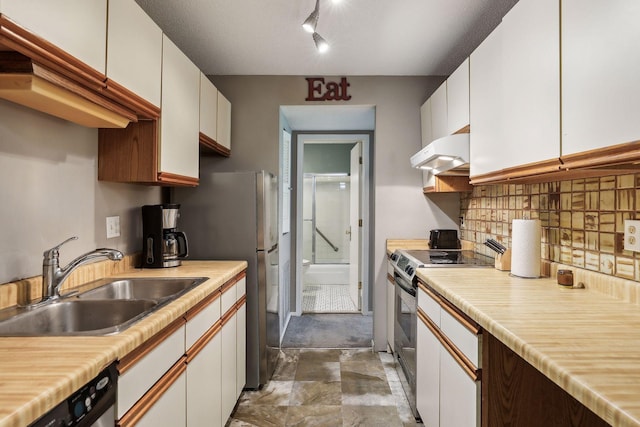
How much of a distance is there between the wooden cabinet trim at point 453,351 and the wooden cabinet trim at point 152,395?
1079mm

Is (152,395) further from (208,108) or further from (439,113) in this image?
(439,113)

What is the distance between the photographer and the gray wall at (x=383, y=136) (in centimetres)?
309

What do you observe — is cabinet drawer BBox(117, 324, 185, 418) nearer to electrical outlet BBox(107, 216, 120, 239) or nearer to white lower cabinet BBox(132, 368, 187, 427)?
white lower cabinet BBox(132, 368, 187, 427)

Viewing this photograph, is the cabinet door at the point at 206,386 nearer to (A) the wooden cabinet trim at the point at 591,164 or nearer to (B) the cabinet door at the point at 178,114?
(B) the cabinet door at the point at 178,114

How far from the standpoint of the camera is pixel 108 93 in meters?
1.40

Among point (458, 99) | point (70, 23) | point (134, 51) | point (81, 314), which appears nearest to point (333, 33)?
point (458, 99)

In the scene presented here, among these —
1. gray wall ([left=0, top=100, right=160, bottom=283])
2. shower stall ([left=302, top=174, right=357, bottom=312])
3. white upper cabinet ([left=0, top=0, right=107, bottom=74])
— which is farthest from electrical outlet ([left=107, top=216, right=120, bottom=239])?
shower stall ([left=302, top=174, right=357, bottom=312])

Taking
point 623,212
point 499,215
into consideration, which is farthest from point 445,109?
point 623,212

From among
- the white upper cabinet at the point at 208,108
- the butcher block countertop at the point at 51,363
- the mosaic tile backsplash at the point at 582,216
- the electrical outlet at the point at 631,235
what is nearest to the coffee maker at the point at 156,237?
the white upper cabinet at the point at 208,108

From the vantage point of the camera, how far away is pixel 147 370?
1.14 metres

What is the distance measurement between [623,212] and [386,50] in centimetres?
180

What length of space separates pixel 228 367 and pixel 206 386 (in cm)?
36

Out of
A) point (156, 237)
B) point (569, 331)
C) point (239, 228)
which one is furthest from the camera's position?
point (239, 228)

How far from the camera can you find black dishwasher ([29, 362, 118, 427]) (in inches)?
29.8
